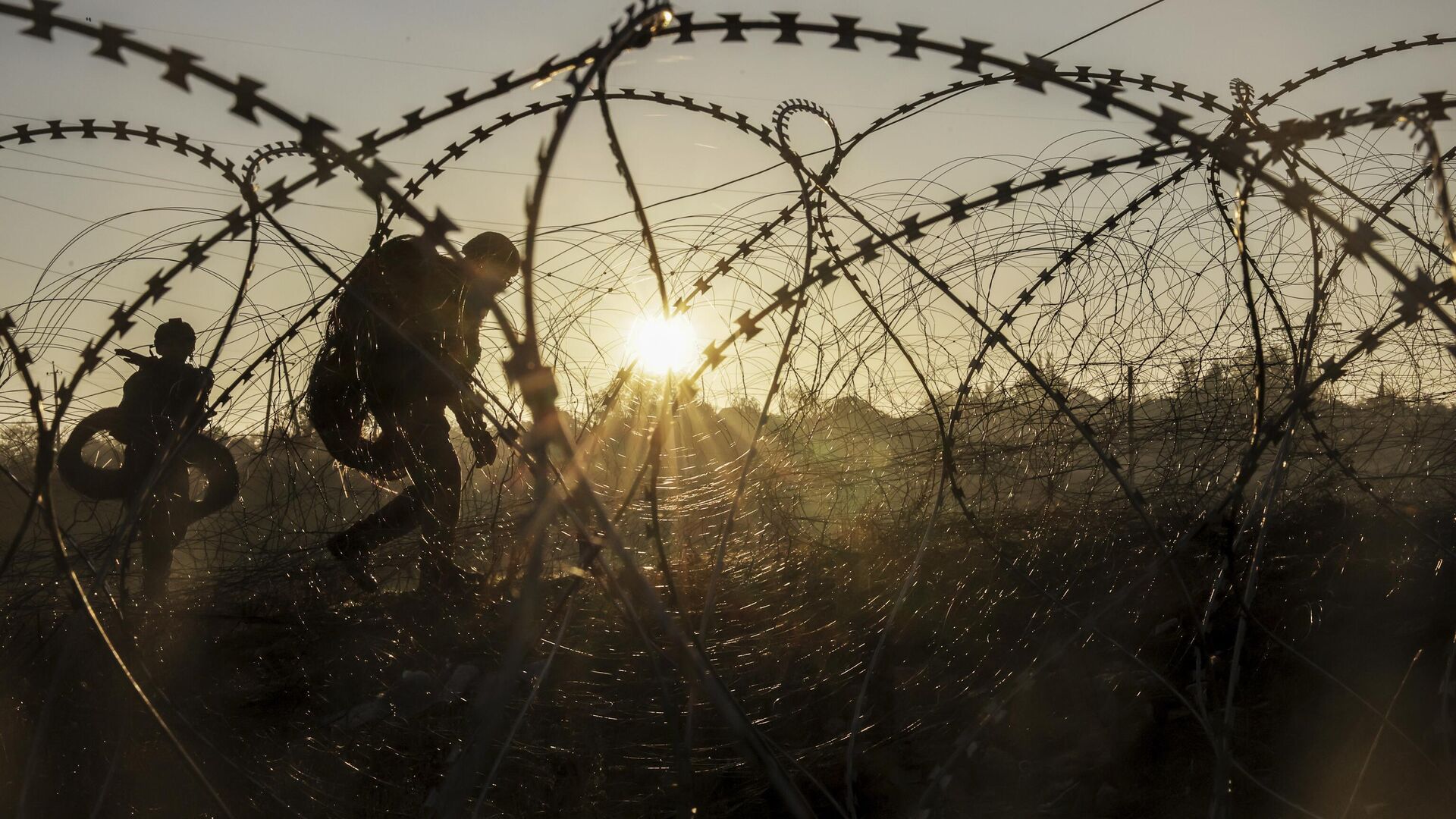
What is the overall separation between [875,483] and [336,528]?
2513 mm

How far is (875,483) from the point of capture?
5336mm

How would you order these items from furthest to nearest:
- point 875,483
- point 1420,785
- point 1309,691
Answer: point 875,483, point 1309,691, point 1420,785

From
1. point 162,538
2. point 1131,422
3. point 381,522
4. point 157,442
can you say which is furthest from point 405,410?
point 1131,422

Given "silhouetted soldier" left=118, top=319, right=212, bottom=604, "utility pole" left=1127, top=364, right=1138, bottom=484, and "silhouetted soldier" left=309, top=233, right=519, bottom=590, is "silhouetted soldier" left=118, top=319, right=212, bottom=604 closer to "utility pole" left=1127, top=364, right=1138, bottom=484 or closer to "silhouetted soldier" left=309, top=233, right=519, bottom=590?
"silhouetted soldier" left=309, top=233, right=519, bottom=590

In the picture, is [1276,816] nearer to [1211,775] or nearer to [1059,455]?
[1211,775]

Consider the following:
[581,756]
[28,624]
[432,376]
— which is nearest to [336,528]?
[432,376]

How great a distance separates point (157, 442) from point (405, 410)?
1.04m

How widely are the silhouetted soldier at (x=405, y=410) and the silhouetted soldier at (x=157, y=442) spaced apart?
0.64 metres

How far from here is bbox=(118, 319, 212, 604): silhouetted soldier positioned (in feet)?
15.6

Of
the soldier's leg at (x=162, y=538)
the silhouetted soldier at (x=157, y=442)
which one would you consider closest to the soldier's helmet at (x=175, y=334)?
the silhouetted soldier at (x=157, y=442)

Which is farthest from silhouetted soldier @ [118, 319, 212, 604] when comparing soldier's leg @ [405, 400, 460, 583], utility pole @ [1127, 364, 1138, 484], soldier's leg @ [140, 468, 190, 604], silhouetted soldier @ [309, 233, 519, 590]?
utility pole @ [1127, 364, 1138, 484]

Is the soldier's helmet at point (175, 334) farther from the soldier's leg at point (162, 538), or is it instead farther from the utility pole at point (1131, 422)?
the utility pole at point (1131, 422)

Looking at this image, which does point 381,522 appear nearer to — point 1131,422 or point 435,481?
point 435,481

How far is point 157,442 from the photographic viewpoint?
4770mm
